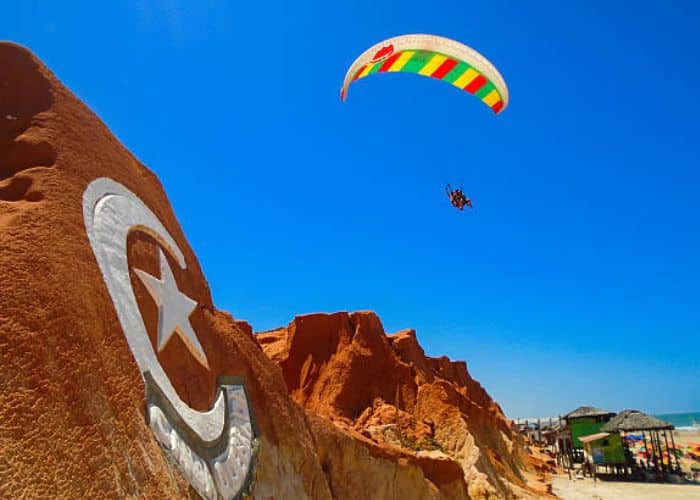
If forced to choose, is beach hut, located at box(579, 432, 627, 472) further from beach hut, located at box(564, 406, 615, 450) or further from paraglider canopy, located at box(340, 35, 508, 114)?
A: paraglider canopy, located at box(340, 35, 508, 114)

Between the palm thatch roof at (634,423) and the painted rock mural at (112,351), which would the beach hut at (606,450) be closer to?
the palm thatch roof at (634,423)

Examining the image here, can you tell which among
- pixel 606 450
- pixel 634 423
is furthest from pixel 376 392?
pixel 634 423

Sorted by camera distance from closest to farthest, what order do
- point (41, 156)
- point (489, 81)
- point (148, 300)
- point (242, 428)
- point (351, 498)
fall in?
point (41, 156)
point (148, 300)
point (242, 428)
point (351, 498)
point (489, 81)

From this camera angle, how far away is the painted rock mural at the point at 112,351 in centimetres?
545

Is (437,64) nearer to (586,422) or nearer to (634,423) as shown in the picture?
(634,423)

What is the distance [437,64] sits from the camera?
59.8ft

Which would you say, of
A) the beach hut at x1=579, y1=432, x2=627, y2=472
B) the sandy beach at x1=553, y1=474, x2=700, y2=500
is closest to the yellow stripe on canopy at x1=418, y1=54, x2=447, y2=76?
the sandy beach at x1=553, y1=474, x2=700, y2=500

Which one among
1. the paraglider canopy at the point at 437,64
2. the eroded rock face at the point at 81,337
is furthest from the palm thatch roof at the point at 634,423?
the eroded rock face at the point at 81,337

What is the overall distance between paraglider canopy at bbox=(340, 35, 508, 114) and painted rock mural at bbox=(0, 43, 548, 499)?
8.66m

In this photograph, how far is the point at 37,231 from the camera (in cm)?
660

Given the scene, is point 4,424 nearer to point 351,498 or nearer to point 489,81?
point 351,498

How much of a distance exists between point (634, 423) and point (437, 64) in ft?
118

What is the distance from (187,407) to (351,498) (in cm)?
791

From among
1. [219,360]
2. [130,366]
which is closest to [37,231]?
[130,366]
